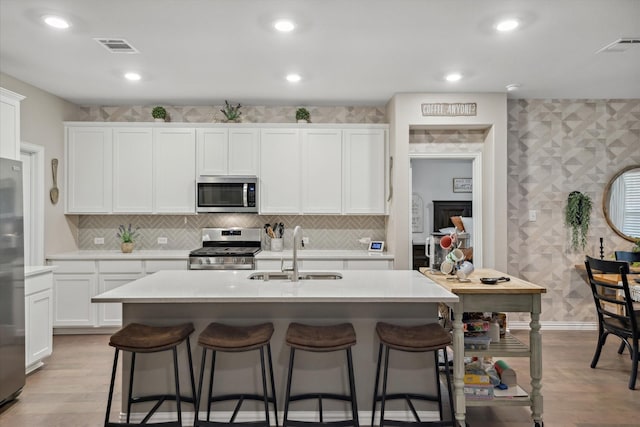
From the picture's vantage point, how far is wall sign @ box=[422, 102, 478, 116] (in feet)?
15.1

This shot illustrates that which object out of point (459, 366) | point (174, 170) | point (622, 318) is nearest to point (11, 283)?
point (174, 170)

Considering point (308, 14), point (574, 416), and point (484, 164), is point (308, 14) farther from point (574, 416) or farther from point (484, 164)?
point (574, 416)

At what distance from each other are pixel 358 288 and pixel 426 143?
9.10 ft

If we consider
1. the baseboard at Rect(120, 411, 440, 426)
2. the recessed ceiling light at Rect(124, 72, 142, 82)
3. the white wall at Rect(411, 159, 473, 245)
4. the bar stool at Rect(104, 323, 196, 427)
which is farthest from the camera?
the white wall at Rect(411, 159, 473, 245)

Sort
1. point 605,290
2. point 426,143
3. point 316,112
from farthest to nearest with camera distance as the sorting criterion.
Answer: point 316,112 < point 426,143 < point 605,290

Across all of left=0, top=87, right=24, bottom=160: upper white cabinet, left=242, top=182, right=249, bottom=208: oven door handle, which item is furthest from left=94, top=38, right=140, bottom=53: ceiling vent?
left=242, top=182, right=249, bottom=208: oven door handle

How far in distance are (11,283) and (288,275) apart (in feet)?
6.24

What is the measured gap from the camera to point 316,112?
17.2 feet

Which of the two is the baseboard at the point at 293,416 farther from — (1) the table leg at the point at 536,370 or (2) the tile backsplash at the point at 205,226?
(2) the tile backsplash at the point at 205,226

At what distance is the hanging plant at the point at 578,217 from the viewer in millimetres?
4902

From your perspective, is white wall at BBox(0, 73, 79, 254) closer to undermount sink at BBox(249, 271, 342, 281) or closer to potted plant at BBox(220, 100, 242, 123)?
potted plant at BBox(220, 100, 242, 123)

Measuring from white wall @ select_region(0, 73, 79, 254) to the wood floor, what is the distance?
1232mm

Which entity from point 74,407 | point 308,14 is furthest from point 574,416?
point 74,407

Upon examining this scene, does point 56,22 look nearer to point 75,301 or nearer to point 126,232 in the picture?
point 126,232
